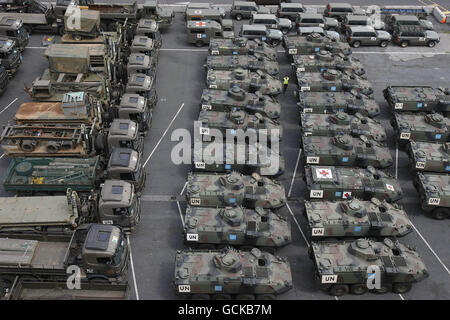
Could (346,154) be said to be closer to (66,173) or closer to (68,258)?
(66,173)

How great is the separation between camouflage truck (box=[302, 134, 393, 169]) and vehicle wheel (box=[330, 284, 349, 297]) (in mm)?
10608

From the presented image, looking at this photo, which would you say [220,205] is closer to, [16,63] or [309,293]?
[309,293]

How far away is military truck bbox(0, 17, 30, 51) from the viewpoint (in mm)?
46594

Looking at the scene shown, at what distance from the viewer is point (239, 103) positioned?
40031mm

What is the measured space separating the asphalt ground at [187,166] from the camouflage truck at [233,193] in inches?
97.2

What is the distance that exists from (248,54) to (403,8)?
24387 mm

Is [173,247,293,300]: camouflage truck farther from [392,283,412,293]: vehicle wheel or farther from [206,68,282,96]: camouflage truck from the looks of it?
[206,68,282,96]: camouflage truck

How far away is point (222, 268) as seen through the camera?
87.2 feet

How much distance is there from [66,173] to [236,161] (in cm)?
1206

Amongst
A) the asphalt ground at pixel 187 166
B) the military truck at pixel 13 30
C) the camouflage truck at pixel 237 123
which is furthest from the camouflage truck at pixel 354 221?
the military truck at pixel 13 30

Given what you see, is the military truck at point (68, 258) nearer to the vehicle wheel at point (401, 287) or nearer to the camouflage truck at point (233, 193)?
the camouflage truck at point (233, 193)

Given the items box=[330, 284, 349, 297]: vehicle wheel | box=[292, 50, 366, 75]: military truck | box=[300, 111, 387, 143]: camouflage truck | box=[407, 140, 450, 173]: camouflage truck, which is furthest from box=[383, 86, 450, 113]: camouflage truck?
box=[330, 284, 349, 297]: vehicle wheel

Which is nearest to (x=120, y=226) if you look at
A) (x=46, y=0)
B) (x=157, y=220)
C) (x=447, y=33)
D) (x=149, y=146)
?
(x=157, y=220)

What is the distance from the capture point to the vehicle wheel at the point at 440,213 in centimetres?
3309
